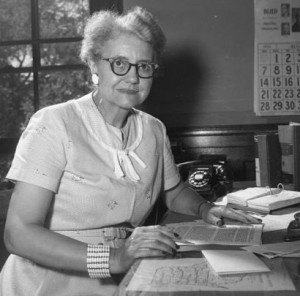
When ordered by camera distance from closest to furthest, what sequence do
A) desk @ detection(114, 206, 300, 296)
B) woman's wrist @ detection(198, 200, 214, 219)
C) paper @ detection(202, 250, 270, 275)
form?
desk @ detection(114, 206, 300, 296) < paper @ detection(202, 250, 270, 275) < woman's wrist @ detection(198, 200, 214, 219)

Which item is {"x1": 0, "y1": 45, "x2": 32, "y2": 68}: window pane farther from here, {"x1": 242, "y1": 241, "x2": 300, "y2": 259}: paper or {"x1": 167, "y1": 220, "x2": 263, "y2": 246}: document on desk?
{"x1": 242, "y1": 241, "x2": 300, "y2": 259}: paper

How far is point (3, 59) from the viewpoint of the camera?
3.65 metres

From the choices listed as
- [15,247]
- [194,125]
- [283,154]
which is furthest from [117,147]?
[194,125]

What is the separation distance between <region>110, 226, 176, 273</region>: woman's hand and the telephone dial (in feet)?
3.42

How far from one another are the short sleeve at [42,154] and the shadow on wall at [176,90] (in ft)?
5.97

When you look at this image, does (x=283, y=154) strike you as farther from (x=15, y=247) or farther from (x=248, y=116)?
(x=15, y=247)

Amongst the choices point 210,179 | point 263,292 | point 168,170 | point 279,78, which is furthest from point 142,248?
point 279,78

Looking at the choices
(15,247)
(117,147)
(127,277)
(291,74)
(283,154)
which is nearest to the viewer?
(127,277)

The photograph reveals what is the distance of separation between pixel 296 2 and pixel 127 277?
2755 millimetres

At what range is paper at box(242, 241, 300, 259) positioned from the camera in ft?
4.25

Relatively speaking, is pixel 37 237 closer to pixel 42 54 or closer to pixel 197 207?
A: pixel 197 207

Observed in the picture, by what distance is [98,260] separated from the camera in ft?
4.34

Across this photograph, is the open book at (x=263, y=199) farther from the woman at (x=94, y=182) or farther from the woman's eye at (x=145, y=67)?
the woman's eye at (x=145, y=67)

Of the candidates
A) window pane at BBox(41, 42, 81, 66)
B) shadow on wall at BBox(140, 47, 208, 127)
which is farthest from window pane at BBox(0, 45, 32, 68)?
shadow on wall at BBox(140, 47, 208, 127)
